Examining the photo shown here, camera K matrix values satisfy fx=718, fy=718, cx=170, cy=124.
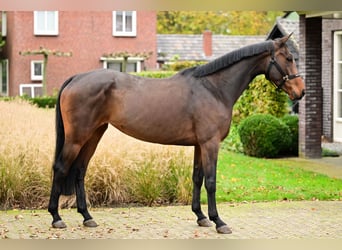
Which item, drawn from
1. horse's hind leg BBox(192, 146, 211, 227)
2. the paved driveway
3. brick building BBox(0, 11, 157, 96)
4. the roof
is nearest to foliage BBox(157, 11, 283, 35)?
the roof

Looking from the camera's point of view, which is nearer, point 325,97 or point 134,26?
point 325,97

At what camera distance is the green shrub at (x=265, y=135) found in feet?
51.3

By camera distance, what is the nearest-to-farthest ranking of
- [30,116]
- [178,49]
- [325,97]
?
[30,116] < [325,97] < [178,49]

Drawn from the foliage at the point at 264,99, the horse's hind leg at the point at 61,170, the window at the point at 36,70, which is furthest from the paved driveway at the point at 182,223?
the window at the point at 36,70

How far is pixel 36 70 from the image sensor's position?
3547 centimetres

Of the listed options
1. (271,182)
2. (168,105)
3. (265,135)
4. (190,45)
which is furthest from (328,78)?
(190,45)

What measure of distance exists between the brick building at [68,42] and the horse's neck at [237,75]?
2665cm

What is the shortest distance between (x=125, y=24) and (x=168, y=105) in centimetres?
2893

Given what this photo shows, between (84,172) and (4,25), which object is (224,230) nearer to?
(84,172)

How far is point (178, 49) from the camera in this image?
39.8 m
